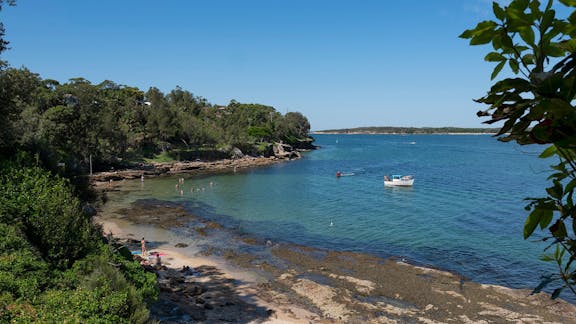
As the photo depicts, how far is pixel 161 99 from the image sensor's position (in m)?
78.2

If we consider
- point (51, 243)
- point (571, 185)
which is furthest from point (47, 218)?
point (571, 185)

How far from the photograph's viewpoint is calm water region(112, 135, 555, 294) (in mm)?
25312

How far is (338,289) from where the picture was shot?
19.9 meters

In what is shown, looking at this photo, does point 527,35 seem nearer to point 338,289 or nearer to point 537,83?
point 537,83

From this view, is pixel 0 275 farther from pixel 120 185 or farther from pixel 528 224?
pixel 120 185

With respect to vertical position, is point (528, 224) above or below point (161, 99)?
below

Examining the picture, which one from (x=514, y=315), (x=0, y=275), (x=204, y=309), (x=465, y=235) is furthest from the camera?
(x=465, y=235)

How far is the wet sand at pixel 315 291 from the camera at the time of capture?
1662 centimetres

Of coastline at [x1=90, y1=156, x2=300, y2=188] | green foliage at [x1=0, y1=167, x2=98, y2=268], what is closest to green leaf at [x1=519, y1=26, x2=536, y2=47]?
green foliage at [x1=0, y1=167, x2=98, y2=268]

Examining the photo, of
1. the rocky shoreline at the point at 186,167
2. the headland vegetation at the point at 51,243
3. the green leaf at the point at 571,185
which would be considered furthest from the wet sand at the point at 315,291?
the rocky shoreline at the point at 186,167

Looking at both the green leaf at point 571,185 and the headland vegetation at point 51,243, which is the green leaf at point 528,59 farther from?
the headland vegetation at point 51,243

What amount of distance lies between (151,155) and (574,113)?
244 feet

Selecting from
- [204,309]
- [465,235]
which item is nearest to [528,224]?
[204,309]

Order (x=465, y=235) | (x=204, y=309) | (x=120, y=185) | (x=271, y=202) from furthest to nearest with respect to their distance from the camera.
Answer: (x=120, y=185) → (x=271, y=202) → (x=465, y=235) → (x=204, y=309)
